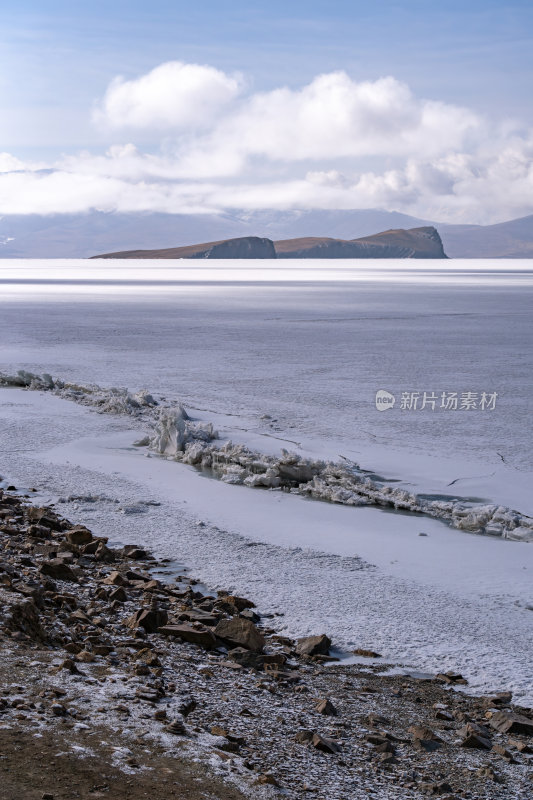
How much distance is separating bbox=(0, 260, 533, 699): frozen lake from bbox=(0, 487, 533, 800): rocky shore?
1.12ft

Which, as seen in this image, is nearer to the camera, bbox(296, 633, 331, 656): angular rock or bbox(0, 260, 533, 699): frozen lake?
bbox(296, 633, 331, 656): angular rock

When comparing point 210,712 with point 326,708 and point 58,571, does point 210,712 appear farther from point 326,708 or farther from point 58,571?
point 58,571

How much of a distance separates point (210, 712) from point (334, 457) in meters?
4.16

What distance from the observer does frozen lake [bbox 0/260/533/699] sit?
4.01 m

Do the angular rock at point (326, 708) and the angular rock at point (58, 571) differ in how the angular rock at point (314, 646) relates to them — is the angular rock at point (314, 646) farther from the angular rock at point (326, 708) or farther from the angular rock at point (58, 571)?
the angular rock at point (58, 571)

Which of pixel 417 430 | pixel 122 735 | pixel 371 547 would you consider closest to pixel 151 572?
pixel 371 547

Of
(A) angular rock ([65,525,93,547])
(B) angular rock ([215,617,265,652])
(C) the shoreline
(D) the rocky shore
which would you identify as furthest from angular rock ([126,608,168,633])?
(C) the shoreline

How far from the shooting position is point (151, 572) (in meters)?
4.42

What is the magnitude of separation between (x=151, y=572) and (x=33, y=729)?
76.6 inches

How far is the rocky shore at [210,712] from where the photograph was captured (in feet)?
7.82

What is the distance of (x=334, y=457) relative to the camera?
22.5ft

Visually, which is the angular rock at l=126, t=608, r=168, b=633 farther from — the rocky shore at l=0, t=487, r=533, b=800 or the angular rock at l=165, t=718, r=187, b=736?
the angular rock at l=165, t=718, r=187, b=736
